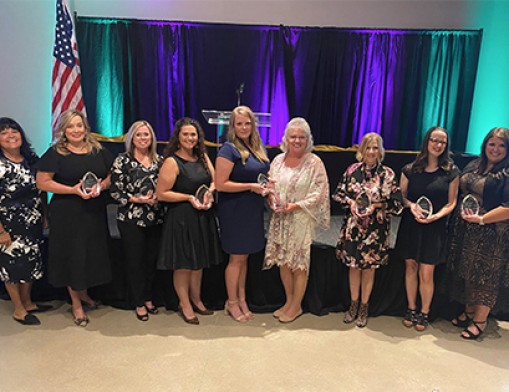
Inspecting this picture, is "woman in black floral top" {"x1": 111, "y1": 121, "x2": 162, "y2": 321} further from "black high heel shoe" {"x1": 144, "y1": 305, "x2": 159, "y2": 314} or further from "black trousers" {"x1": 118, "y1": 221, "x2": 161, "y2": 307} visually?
"black high heel shoe" {"x1": 144, "y1": 305, "x2": 159, "y2": 314}

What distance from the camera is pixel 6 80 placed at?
16.7 feet

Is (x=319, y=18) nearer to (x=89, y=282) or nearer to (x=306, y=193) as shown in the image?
(x=306, y=193)

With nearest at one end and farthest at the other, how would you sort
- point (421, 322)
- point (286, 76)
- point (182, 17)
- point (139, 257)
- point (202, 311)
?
point (139, 257), point (421, 322), point (202, 311), point (182, 17), point (286, 76)

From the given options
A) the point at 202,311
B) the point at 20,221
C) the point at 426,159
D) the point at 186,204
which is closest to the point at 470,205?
the point at 426,159

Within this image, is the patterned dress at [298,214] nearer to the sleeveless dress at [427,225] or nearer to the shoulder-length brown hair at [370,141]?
the shoulder-length brown hair at [370,141]

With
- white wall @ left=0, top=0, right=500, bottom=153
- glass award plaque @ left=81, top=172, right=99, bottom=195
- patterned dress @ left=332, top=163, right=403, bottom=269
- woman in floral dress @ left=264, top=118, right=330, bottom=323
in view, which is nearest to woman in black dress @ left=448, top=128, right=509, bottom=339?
patterned dress @ left=332, top=163, right=403, bottom=269

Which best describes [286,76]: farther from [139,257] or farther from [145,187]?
[139,257]

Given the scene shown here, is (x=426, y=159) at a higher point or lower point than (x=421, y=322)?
higher

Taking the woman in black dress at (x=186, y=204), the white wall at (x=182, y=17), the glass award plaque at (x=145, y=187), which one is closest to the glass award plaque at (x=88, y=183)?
the glass award plaque at (x=145, y=187)

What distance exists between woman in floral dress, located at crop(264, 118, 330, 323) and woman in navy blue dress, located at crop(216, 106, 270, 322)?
4.5 inches

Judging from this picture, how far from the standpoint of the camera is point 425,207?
283cm

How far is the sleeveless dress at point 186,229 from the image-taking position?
2.84 m

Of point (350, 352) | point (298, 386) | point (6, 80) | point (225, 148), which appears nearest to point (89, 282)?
point (225, 148)

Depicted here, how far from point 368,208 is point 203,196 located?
3.90 feet
